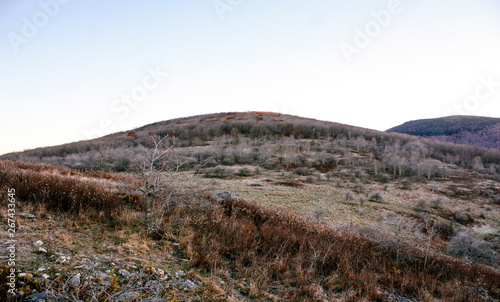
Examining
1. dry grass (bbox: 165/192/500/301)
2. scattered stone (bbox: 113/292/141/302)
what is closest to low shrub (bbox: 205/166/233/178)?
dry grass (bbox: 165/192/500/301)

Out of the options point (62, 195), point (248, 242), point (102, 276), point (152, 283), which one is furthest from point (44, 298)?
point (62, 195)

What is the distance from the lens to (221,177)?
101 ft

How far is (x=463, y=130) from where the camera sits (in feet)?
232

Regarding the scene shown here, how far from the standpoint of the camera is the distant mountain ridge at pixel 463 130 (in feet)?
207

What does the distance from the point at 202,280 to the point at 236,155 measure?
36840mm

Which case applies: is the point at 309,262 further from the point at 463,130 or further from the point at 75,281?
the point at 463,130

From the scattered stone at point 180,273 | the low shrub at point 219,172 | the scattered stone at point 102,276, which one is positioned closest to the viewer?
the scattered stone at point 102,276

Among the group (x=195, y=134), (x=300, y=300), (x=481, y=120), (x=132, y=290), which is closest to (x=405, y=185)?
(x=300, y=300)

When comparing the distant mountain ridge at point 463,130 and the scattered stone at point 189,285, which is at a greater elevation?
the distant mountain ridge at point 463,130

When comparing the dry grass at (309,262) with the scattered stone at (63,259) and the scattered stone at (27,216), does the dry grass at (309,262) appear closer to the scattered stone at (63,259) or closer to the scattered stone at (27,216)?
the scattered stone at (63,259)

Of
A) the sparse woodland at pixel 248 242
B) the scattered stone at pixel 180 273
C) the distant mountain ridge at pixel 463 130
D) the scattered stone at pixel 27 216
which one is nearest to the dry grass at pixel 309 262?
the sparse woodland at pixel 248 242

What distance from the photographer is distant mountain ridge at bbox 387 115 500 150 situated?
6299 centimetres

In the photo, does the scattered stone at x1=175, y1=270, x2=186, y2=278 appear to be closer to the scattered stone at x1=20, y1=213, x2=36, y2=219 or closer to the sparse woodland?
the sparse woodland

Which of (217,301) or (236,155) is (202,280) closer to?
(217,301)
